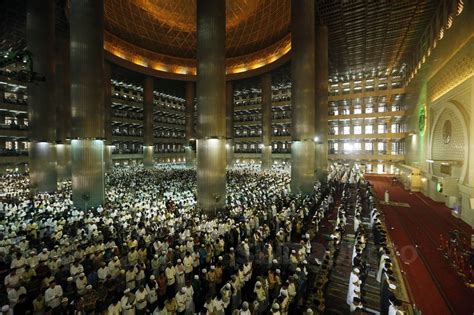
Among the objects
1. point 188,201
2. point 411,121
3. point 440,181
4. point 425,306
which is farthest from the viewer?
point 411,121

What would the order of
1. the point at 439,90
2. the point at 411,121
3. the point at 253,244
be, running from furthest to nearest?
the point at 411,121 < the point at 439,90 < the point at 253,244

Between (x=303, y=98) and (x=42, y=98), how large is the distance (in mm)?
22342

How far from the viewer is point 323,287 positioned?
281 inches

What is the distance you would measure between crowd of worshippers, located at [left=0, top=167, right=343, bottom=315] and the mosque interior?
0.06 m

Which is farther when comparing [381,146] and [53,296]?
[381,146]

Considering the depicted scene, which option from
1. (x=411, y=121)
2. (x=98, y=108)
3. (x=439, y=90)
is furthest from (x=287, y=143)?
(x=98, y=108)

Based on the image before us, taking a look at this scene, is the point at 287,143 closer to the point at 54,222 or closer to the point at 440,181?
the point at 440,181

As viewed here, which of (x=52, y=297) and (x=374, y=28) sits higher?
(x=374, y=28)

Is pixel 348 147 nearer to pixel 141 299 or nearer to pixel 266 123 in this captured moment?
pixel 266 123

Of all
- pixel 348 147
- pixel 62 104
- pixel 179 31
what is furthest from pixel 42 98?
pixel 348 147

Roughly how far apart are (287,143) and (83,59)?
39519 millimetres

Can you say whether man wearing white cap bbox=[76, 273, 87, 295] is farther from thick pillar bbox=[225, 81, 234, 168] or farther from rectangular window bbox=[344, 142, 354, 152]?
rectangular window bbox=[344, 142, 354, 152]

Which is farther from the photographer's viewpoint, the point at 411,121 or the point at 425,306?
the point at 411,121

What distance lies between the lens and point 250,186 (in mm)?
21609
